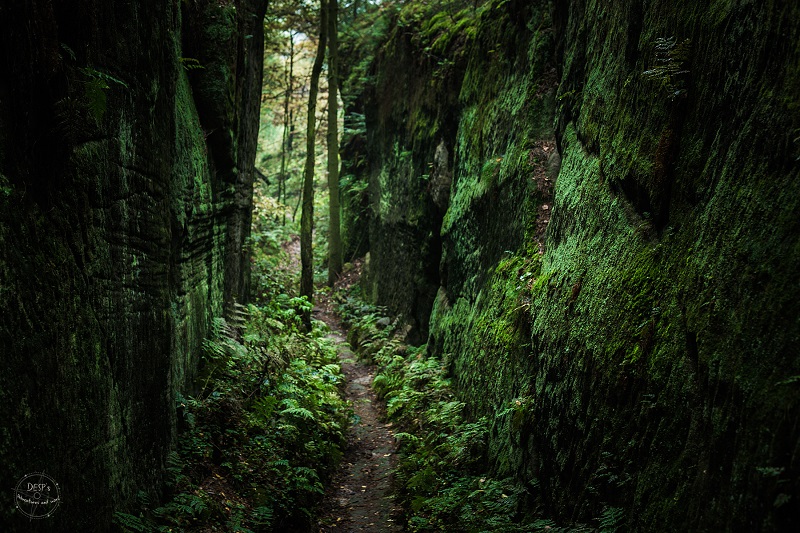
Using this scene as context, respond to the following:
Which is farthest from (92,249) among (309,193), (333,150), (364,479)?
(333,150)

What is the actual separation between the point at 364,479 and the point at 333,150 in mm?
14593

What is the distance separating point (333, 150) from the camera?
21000mm

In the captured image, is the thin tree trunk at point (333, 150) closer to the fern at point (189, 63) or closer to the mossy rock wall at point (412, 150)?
the mossy rock wall at point (412, 150)

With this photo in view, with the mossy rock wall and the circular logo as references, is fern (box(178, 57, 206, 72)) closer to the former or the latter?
the circular logo

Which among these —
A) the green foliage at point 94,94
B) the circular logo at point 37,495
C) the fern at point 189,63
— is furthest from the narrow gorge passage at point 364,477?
the fern at point 189,63

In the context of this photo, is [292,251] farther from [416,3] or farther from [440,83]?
[440,83]

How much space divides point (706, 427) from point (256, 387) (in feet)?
23.1

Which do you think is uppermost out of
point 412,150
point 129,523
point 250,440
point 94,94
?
point 412,150

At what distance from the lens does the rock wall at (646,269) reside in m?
3.15

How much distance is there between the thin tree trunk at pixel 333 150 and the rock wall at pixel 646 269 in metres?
10.8

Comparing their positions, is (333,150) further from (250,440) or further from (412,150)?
(250,440)

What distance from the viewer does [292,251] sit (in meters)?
28.5

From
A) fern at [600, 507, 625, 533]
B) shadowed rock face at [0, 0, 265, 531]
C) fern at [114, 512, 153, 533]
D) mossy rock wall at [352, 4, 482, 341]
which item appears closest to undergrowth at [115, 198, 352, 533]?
fern at [114, 512, 153, 533]

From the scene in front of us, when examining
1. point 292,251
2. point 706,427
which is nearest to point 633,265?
point 706,427
